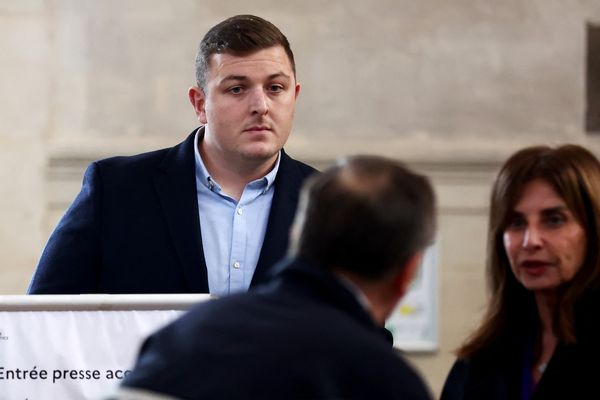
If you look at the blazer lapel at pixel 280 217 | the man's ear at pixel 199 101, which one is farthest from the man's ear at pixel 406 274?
the man's ear at pixel 199 101

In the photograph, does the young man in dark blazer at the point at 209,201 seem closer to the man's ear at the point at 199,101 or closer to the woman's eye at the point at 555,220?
the man's ear at the point at 199,101

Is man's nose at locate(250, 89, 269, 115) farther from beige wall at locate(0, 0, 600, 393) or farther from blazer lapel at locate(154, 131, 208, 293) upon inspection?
beige wall at locate(0, 0, 600, 393)

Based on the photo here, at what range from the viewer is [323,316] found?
211cm

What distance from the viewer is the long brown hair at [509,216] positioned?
3.18 meters

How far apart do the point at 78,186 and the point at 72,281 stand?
3295 mm

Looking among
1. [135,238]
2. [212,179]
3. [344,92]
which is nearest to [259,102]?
[212,179]

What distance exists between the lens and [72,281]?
3652 mm

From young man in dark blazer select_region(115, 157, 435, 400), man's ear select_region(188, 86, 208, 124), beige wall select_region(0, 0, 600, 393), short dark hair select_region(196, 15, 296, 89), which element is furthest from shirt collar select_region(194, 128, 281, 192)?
beige wall select_region(0, 0, 600, 393)

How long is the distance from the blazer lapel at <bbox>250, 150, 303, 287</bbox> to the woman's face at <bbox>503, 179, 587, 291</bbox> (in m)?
0.69

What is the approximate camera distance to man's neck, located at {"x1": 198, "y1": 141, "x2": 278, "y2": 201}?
3.78 metres

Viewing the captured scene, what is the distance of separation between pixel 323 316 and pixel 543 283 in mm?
1194

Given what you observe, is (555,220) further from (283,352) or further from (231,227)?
(283,352)

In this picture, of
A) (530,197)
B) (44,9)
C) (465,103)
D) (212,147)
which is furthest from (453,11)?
(530,197)

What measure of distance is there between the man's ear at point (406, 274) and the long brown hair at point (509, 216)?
3.27ft
